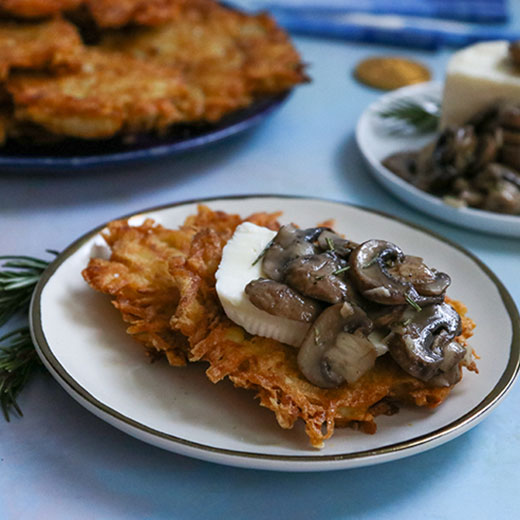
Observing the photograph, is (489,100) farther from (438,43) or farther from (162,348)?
(162,348)

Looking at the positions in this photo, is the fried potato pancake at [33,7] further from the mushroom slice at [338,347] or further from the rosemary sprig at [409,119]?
the mushroom slice at [338,347]

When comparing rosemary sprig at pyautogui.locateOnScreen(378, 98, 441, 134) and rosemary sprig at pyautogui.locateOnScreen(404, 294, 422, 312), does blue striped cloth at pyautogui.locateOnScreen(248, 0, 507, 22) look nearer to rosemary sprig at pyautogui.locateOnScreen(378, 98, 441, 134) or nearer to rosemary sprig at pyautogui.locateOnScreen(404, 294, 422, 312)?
rosemary sprig at pyautogui.locateOnScreen(378, 98, 441, 134)

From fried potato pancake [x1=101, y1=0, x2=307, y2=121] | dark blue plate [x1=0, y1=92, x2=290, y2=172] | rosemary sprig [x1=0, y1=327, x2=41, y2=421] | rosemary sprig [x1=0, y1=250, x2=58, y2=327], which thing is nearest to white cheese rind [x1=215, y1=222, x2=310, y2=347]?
rosemary sprig [x1=0, y1=327, x2=41, y2=421]

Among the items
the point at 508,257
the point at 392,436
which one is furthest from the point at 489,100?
the point at 392,436

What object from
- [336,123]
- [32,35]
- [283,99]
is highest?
[32,35]

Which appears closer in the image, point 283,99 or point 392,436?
point 392,436

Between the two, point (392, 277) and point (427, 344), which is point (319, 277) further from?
point (427, 344)

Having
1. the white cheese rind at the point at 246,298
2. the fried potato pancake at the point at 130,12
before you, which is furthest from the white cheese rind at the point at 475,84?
the white cheese rind at the point at 246,298

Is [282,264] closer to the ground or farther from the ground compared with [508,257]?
farther from the ground

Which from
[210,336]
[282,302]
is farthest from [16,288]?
[282,302]
